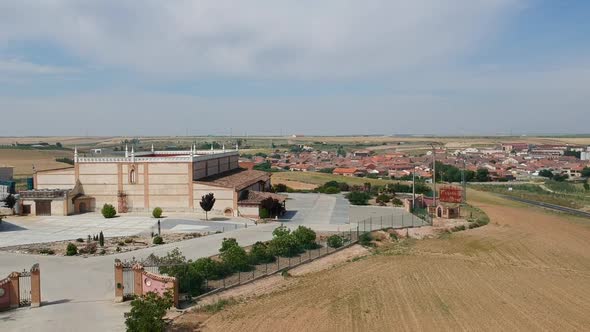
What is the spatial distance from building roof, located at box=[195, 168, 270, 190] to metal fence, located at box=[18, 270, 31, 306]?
91.1ft

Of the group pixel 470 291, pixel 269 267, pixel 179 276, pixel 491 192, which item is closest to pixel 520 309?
pixel 470 291

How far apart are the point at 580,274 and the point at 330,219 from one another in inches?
886

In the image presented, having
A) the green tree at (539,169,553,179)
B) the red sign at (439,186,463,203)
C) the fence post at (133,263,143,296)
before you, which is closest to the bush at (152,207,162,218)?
the fence post at (133,263,143,296)

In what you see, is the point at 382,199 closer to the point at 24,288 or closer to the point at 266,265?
the point at 266,265

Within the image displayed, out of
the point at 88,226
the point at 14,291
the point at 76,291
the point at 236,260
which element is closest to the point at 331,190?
the point at 88,226

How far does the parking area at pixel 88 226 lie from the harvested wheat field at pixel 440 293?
692 inches

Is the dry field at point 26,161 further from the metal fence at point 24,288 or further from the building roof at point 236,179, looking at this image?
the metal fence at point 24,288

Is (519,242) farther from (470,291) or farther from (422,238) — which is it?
(470,291)

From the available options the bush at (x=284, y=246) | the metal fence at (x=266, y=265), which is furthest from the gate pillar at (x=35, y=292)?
the bush at (x=284, y=246)

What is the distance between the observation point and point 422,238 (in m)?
40.5

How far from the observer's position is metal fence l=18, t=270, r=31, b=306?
74.5 feet

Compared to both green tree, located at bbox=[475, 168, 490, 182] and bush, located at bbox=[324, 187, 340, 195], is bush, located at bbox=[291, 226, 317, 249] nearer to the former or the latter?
bush, located at bbox=[324, 187, 340, 195]

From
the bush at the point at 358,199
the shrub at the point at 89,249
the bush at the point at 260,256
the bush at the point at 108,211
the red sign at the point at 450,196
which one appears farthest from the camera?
the bush at the point at 358,199

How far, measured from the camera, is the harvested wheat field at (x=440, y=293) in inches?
840
